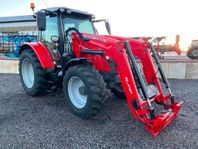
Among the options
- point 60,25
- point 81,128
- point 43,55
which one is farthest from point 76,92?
point 60,25

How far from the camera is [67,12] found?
4.41 metres

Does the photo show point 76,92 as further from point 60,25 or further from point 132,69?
point 60,25

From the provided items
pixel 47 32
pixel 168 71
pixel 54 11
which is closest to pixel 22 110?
pixel 47 32

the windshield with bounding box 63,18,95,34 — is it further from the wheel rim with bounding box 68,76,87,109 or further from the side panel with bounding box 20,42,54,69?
the wheel rim with bounding box 68,76,87,109

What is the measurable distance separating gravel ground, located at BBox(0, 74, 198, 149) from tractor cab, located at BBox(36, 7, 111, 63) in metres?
1.26

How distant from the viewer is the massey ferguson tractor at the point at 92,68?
10.8ft

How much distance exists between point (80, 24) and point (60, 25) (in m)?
0.58

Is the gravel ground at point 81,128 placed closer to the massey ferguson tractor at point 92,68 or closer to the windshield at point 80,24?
the massey ferguson tractor at point 92,68

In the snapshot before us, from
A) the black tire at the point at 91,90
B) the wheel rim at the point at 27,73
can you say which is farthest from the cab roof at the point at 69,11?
the wheel rim at the point at 27,73

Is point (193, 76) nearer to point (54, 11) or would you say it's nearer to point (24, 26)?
point (54, 11)

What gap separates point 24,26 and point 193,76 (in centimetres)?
1885

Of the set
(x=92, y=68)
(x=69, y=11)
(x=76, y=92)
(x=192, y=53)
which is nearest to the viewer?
(x=92, y=68)

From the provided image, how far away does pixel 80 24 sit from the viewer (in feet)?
15.9

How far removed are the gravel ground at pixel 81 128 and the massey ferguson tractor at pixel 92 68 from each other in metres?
0.20
